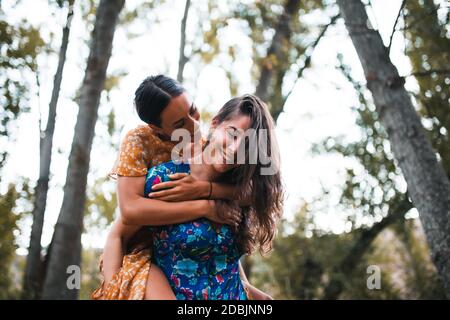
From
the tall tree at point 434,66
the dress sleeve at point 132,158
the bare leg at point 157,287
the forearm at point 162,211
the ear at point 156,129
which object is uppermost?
the tall tree at point 434,66

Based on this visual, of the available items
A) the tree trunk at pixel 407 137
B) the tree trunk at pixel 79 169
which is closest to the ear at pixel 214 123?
the tree trunk at pixel 407 137

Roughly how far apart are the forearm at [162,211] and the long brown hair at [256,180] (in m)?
0.24

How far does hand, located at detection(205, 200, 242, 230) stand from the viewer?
1913 mm

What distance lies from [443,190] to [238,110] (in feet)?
4.94

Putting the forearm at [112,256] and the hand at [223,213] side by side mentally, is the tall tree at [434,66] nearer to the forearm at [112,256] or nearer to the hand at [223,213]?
the hand at [223,213]

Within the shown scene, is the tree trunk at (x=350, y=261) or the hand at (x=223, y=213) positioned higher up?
the tree trunk at (x=350, y=261)

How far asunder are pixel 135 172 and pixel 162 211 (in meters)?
0.23

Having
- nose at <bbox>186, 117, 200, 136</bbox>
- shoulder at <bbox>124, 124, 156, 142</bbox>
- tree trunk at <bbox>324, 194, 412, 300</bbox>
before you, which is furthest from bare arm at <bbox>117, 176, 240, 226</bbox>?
tree trunk at <bbox>324, 194, 412, 300</bbox>

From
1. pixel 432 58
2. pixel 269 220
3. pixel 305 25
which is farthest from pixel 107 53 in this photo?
pixel 432 58

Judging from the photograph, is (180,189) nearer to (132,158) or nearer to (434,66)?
(132,158)

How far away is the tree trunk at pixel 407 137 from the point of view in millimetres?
2777

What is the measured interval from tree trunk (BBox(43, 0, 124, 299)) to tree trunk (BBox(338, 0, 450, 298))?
102 inches

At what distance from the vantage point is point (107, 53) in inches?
189

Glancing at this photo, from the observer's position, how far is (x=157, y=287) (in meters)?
1.79
